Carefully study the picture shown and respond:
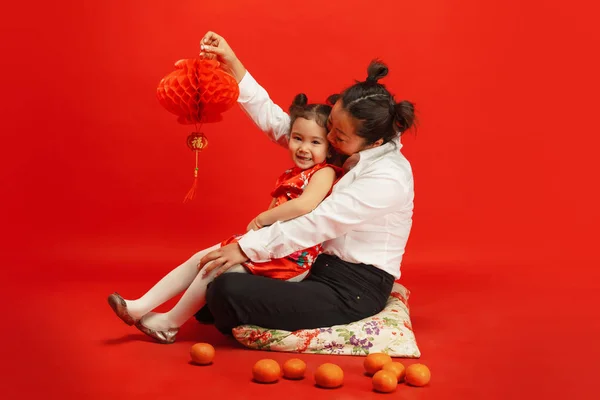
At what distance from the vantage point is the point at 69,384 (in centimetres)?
315

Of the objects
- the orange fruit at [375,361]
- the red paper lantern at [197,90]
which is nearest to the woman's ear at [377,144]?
the red paper lantern at [197,90]

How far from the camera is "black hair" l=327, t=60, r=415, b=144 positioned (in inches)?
140

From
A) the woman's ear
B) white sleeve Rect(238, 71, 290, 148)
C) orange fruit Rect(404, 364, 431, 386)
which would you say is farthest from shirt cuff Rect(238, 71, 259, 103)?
orange fruit Rect(404, 364, 431, 386)

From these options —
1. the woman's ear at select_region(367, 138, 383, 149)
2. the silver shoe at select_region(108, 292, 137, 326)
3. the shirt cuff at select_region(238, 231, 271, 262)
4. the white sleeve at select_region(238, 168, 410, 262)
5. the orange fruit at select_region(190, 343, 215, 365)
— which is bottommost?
the orange fruit at select_region(190, 343, 215, 365)

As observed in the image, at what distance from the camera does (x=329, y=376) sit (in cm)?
307

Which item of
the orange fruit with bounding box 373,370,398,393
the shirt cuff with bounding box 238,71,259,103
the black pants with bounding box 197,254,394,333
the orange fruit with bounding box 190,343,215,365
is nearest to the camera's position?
the orange fruit with bounding box 373,370,398,393

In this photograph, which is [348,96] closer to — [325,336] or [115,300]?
[325,336]

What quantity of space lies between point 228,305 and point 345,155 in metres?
0.79

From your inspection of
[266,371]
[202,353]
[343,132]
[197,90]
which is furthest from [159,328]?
[343,132]

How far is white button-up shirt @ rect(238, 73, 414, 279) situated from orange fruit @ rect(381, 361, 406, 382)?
0.53 meters

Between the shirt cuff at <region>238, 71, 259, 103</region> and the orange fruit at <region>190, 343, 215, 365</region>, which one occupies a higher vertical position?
the shirt cuff at <region>238, 71, 259, 103</region>

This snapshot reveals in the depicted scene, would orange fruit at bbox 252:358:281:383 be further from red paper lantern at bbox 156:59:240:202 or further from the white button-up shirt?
red paper lantern at bbox 156:59:240:202

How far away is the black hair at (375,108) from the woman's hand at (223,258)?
24.8 inches

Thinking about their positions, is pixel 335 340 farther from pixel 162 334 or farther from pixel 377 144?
pixel 377 144
